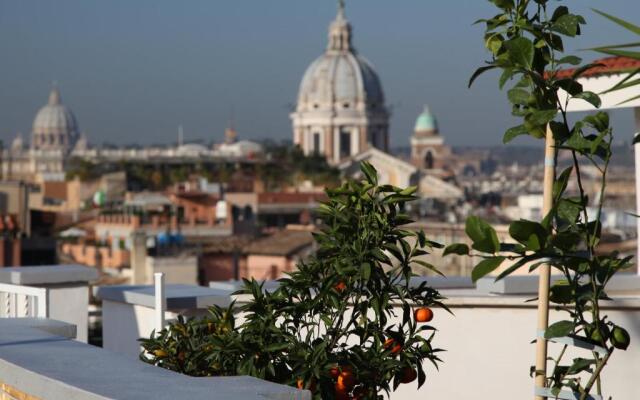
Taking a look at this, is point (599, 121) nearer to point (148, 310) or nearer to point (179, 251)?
point (148, 310)

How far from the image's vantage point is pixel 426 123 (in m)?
159

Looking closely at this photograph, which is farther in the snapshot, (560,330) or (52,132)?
(52,132)

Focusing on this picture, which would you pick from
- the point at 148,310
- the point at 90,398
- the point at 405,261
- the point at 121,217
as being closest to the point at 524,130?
the point at 405,261

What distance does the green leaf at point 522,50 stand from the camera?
10.3ft

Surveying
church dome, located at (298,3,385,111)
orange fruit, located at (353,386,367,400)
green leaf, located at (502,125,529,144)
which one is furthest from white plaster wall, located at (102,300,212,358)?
church dome, located at (298,3,385,111)

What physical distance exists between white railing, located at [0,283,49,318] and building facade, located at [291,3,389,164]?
129222mm

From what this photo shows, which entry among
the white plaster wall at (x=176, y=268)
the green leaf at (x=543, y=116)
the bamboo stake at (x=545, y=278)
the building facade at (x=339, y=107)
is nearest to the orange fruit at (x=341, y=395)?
the bamboo stake at (x=545, y=278)

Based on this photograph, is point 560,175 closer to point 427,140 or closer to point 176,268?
point 176,268

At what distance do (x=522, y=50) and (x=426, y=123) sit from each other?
512ft

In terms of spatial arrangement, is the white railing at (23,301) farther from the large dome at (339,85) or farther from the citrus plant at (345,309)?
the large dome at (339,85)

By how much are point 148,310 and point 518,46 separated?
137 inches

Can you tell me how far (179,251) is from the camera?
166ft

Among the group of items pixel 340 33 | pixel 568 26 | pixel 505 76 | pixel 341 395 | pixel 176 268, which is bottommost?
pixel 176 268

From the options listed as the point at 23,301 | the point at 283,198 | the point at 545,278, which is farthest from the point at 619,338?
the point at 283,198
